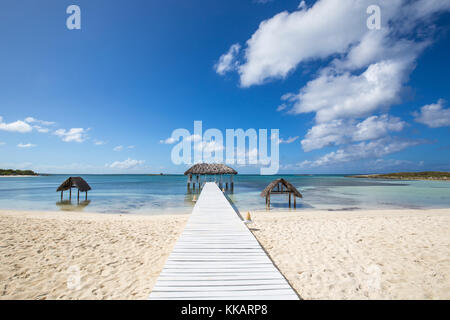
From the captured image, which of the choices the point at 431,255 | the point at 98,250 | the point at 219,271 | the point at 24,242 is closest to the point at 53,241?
the point at 24,242

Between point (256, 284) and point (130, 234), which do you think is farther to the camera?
point (130, 234)

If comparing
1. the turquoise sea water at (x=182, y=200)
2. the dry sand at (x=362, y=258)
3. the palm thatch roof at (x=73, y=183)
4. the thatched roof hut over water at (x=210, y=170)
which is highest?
the thatched roof hut over water at (x=210, y=170)

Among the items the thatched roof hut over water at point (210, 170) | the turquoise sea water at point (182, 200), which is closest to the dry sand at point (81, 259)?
the turquoise sea water at point (182, 200)

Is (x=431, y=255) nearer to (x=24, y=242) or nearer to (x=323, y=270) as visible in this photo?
(x=323, y=270)

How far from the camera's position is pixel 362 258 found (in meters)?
5.15

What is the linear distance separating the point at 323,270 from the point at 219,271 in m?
2.61

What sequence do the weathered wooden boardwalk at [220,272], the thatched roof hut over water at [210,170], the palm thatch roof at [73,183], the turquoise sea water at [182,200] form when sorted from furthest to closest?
the thatched roof hut over water at [210,170], the palm thatch roof at [73,183], the turquoise sea water at [182,200], the weathered wooden boardwalk at [220,272]

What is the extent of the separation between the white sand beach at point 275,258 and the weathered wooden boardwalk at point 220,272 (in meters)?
0.72

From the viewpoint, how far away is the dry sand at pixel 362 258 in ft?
12.3

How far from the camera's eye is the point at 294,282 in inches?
157

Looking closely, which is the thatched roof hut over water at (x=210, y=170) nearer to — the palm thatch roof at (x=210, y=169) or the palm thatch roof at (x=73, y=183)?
the palm thatch roof at (x=210, y=169)

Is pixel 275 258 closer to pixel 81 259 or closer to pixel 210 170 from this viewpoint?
pixel 81 259
